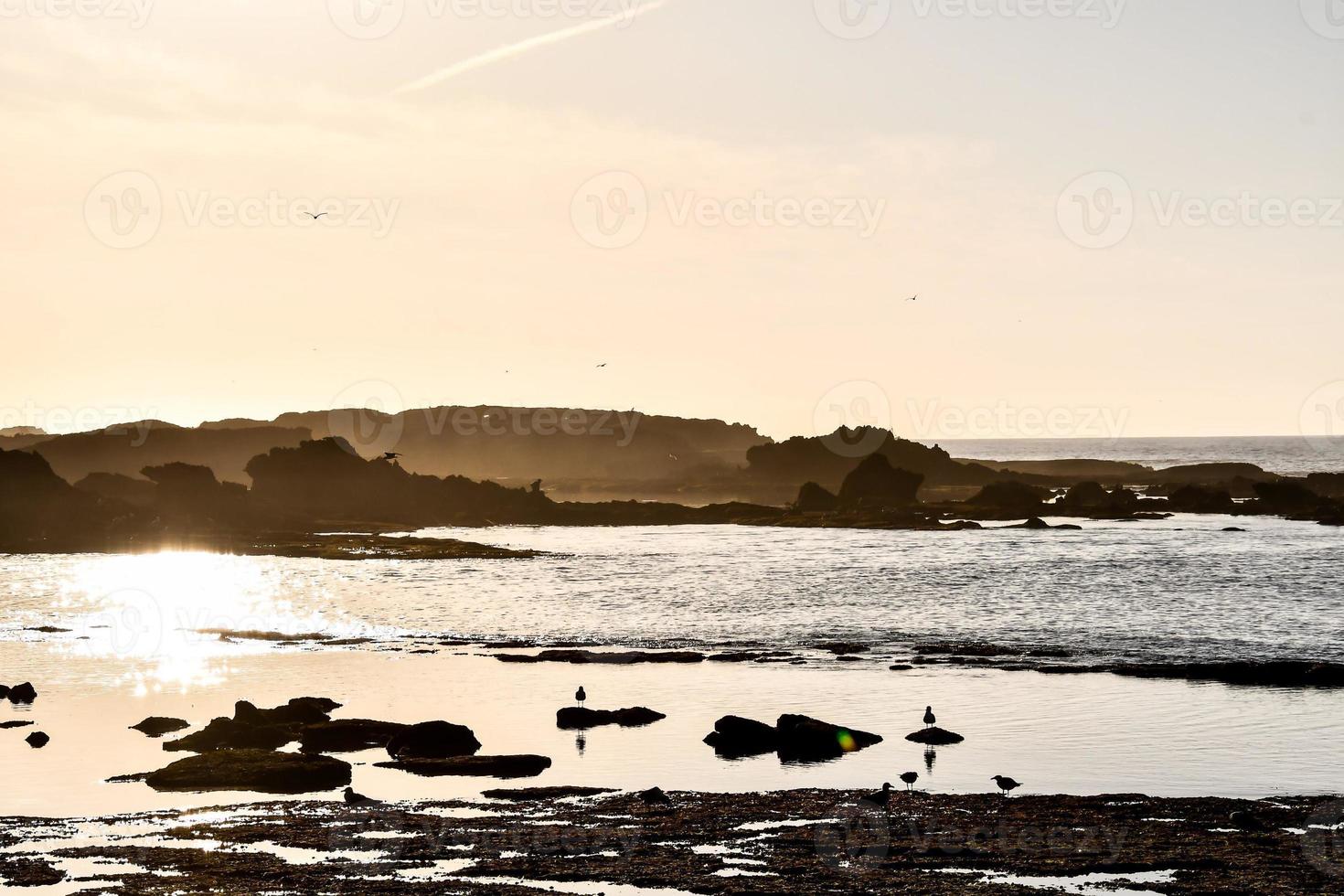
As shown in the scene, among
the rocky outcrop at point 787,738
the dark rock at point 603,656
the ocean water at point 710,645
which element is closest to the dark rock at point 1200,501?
the ocean water at point 710,645

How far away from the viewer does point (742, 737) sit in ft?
121

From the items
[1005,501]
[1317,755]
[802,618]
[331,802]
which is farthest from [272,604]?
[1005,501]

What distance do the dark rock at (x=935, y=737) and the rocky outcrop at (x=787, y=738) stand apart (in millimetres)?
1028

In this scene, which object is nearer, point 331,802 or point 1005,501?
point 331,802

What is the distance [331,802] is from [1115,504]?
139 m

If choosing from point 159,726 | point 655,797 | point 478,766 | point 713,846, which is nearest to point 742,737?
point 478,766

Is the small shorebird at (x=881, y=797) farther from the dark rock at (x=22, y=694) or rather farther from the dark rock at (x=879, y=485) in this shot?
the dark rock at (x=879, y=485)

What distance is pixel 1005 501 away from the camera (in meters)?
163

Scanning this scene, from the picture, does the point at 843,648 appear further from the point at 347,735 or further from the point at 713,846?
the point at 713,846

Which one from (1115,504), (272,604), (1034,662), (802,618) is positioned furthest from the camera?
(1115,504)

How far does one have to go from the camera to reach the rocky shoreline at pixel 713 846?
77.0 feet

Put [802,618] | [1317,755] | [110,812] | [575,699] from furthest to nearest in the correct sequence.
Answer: [802,618], [575,699], [1317,755], [110,812]

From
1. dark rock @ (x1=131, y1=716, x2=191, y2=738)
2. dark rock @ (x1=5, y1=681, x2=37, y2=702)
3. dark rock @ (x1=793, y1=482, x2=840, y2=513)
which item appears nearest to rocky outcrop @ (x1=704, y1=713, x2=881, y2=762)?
dark rock @ (x1=131, y1=716, x2=191, y2=738)

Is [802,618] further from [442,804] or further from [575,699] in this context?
[442,804]
